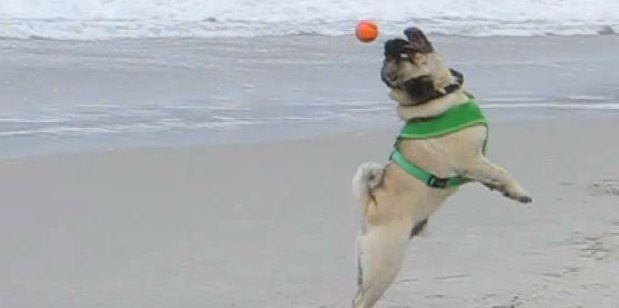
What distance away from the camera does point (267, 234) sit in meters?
5.94

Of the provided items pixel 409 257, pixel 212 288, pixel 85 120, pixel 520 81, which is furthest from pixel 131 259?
pixel 520 81

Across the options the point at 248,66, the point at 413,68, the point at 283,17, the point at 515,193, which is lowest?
A: the point at 515,193

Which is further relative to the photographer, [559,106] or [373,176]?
[559,106]

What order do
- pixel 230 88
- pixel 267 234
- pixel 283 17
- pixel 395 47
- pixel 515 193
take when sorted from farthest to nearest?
pixel 283 17 < pixel 230 88 < pixel 267 234 < pixel 515 193 < pixel 395 47

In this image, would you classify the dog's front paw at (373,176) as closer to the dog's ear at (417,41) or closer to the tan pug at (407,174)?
the tan pug at (407,174)

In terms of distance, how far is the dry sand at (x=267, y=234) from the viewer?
519cm

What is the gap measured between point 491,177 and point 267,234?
180 cm

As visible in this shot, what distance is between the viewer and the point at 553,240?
585 centimetres

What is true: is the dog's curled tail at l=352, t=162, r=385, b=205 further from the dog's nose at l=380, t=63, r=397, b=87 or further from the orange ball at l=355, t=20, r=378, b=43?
the orange ball at l=355, t=20, r=378, b=43

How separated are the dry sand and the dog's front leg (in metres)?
0.81

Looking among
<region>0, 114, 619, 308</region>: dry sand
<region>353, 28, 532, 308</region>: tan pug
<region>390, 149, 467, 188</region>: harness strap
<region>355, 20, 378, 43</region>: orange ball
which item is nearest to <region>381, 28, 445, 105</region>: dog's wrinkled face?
<region>353, 28, 532, 308</region>: tan pug

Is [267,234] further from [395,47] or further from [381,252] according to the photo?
[395,47]

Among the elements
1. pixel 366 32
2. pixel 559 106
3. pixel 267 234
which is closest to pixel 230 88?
pixel 559 106

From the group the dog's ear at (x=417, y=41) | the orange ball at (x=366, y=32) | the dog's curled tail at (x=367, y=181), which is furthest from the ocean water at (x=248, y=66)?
the dog's ear at (x=417, y=41)
